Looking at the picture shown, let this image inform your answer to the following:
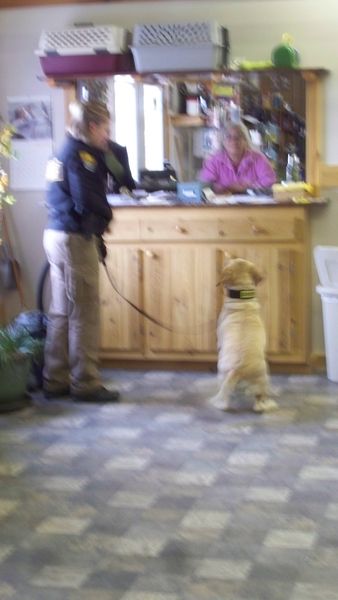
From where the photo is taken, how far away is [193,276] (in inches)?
204

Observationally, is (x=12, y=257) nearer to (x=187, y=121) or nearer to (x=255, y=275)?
(x=187, y=121)

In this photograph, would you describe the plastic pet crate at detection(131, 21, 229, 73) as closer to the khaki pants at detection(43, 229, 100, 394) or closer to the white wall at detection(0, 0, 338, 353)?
the white wall at detection(0, 0, 338, 353)

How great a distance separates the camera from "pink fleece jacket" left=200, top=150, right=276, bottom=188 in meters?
5.26

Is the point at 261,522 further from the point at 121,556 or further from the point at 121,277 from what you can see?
the point at 121,277

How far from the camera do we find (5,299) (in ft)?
18.6

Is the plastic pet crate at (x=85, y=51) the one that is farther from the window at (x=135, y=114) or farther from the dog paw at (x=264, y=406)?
the dog paw at (x=264, y=406)

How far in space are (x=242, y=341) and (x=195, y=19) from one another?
6.42 feet

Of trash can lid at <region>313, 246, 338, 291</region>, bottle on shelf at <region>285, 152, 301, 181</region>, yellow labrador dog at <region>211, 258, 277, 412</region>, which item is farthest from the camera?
bottle on shelf at <region>285, 152, 301, 181</region>

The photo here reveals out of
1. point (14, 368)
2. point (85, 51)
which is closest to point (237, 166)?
point (85, 51)

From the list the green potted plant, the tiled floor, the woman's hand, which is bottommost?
the tiled floor

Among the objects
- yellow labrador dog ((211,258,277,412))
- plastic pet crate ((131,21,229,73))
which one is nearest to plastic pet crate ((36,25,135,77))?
plastic pet crate ((131,21,229,73))

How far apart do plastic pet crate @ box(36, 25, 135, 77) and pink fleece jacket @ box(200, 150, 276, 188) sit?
0.71 metres

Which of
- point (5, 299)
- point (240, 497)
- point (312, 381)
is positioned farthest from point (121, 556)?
point (5, 299)

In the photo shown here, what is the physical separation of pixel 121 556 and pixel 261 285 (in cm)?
246
